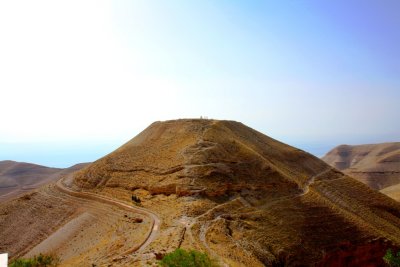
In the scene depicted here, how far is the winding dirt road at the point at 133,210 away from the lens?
2392 centimetres

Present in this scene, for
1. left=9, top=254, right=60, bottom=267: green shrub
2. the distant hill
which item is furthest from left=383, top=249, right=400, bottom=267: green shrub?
the distant hill

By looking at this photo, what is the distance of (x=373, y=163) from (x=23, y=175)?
389ft

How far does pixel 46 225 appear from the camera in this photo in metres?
38.4

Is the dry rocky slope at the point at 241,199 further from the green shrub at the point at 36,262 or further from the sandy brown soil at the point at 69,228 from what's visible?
the green shrub at the point at 36,262

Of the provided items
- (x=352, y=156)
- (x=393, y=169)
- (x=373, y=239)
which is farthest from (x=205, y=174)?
(x=352, y=156)

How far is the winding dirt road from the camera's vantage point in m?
23.9

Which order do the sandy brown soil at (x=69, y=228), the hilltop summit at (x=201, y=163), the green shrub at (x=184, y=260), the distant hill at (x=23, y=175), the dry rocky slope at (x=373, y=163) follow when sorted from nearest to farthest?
the green shrub at (x=184, y=260) < the sandy brown soil at (x=69, y=228) < the hilltop summit at (x=201, y=163) < the distant hill at (x=23, y=175) < the dry rocky slope at (x=373, y=163)

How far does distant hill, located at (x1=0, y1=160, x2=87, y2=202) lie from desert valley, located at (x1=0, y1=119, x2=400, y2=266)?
69.2 m

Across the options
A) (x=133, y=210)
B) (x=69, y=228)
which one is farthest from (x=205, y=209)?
(x=69, y=228)

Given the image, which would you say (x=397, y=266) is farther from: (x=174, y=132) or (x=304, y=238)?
(x=174, y=132)

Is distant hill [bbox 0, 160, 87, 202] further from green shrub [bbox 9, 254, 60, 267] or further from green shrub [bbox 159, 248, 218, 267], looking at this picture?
green shrub [bbox 159, 248, 218, 267]

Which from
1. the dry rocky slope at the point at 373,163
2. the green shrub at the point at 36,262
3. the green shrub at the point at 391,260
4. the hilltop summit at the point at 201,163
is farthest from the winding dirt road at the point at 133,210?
the dry rocky slope at the point at 373,163

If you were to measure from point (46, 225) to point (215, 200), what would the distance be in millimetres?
18674

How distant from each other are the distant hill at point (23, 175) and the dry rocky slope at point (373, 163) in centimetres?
9213
